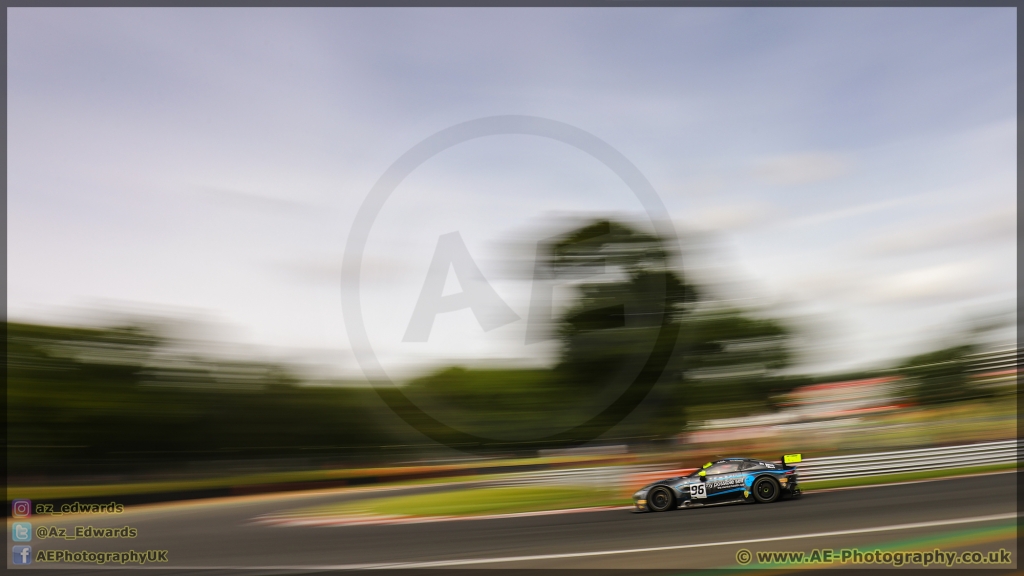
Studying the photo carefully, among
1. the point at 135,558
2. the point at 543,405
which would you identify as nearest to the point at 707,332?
the point at 543,405

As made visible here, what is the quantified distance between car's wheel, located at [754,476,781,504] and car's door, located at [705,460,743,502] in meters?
0.22

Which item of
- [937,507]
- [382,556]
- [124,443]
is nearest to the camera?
[382,556]

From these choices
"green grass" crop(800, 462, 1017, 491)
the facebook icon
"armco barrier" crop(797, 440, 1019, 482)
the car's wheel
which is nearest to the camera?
the facebook icon

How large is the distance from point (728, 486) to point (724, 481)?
8 centimetres

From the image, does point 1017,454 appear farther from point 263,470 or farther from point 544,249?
point 263,470

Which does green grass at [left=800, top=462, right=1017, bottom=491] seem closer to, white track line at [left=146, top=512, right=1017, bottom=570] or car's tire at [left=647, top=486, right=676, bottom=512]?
white track line at [left=146, top=512, right=1017, bottom=570]

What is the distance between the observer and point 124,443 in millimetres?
7574

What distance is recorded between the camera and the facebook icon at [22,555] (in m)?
5.85

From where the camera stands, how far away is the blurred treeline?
7.50 meters

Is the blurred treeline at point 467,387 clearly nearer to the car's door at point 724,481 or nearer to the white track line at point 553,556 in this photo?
the car's door at point 724,481

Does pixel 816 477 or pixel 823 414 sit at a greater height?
pixel 823 414

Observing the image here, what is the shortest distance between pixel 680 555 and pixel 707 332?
12.1 feet

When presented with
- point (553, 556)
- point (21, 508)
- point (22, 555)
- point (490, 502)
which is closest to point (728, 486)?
point (553, 556)

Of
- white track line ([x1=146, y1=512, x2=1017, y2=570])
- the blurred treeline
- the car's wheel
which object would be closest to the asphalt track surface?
white track line ([x1=146, y1=512, x2=1017, y2=570])
